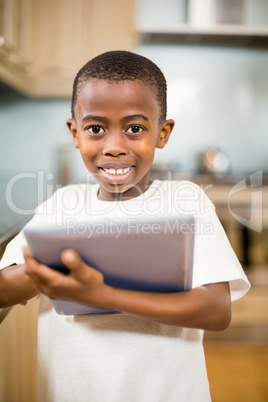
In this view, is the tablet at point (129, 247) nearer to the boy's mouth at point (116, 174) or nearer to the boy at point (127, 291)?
the boy at point (127, 291)

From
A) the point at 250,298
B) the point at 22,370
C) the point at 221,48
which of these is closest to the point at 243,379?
the point at 250,298

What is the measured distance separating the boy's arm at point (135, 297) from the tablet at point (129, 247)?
0.01m

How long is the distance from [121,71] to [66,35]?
5.18 ft

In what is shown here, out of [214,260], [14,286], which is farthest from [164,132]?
[14,286]

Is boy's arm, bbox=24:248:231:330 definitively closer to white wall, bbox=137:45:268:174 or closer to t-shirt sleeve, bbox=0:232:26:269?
t-shirt sleeve, bbox=0:232:26:269

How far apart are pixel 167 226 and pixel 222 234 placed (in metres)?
0.16

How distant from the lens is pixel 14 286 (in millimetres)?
591

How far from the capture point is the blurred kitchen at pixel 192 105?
1.84m

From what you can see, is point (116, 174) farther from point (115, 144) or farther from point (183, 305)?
point (183, 305)

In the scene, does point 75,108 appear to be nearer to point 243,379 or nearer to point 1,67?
point 1,67

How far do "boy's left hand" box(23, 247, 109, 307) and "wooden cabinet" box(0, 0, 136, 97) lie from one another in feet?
4.94

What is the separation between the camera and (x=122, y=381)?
1.99 feet

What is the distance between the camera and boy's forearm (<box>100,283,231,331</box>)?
505 mm

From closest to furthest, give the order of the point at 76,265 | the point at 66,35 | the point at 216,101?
the point at 76,265, the point at 66,35, the point at 216,101
